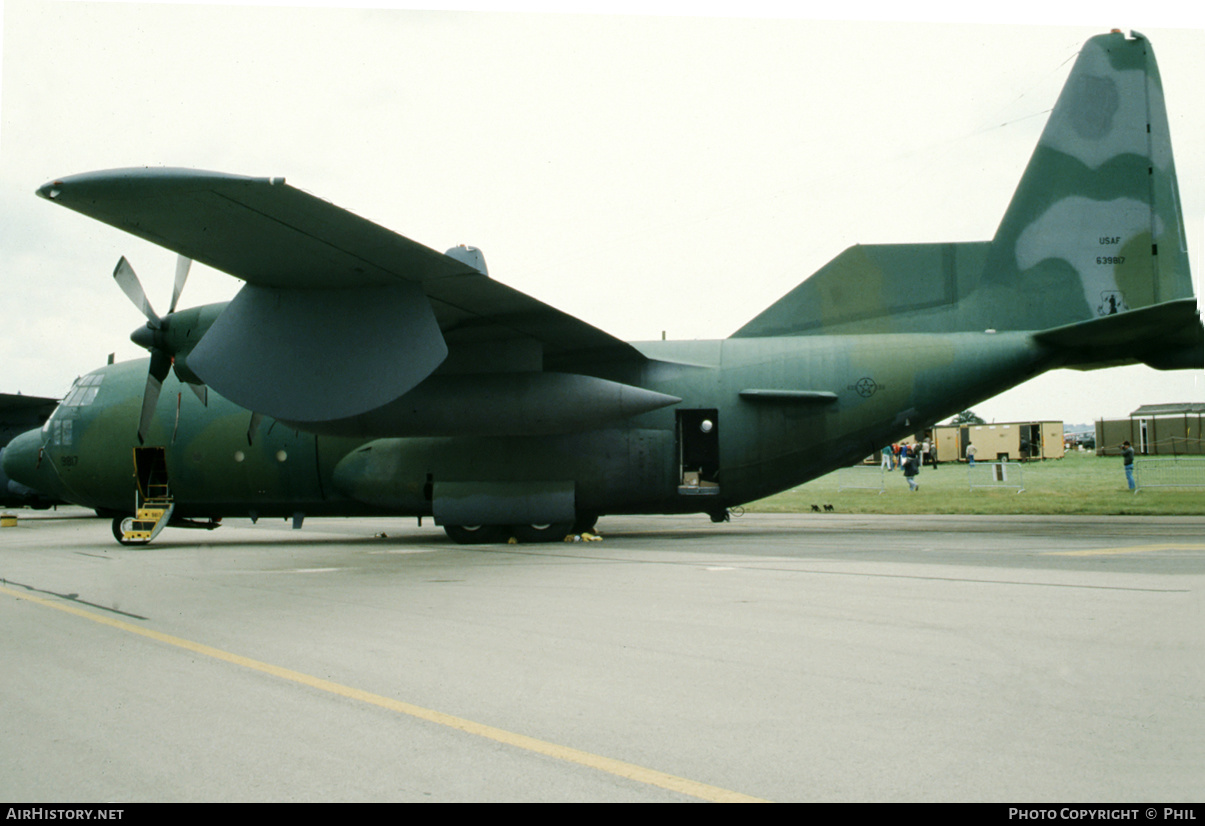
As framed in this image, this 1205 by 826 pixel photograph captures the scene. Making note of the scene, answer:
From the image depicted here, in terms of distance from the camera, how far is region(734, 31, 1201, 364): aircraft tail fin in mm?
14273

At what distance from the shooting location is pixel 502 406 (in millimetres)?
13422

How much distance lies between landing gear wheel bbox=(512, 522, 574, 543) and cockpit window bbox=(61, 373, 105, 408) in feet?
31.0

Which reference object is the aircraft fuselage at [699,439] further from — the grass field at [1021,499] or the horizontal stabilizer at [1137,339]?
the grass field at [1021,499]

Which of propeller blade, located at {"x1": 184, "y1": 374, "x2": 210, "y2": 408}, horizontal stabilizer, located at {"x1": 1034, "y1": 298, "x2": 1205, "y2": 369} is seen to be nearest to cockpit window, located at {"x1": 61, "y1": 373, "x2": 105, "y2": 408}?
propeller blade, located at {"x1": 184, "y1": 374, "x2": 210, "y2": 408}

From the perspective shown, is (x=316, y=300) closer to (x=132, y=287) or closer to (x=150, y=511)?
(x=132, y=287)

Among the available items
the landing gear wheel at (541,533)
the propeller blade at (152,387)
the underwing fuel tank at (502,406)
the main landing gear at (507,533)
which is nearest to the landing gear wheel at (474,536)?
the main landing gear at (507,533)

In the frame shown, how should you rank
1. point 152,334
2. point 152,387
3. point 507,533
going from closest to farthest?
point 152,334, point 507,533, point 152,387

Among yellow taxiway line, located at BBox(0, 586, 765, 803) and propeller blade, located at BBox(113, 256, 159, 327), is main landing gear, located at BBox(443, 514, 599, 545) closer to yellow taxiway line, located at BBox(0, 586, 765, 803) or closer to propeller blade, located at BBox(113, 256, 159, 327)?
propeller blade, located at BBox(113, 256, 159, 327)

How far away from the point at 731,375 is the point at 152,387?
1041 cm

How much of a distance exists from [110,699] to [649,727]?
3076mm

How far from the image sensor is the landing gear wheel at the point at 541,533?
15.0 meters

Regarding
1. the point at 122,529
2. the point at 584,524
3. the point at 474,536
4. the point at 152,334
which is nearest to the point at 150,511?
the point at 122,529

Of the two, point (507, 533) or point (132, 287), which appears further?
point (507, 533)

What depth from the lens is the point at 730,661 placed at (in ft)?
18.0
